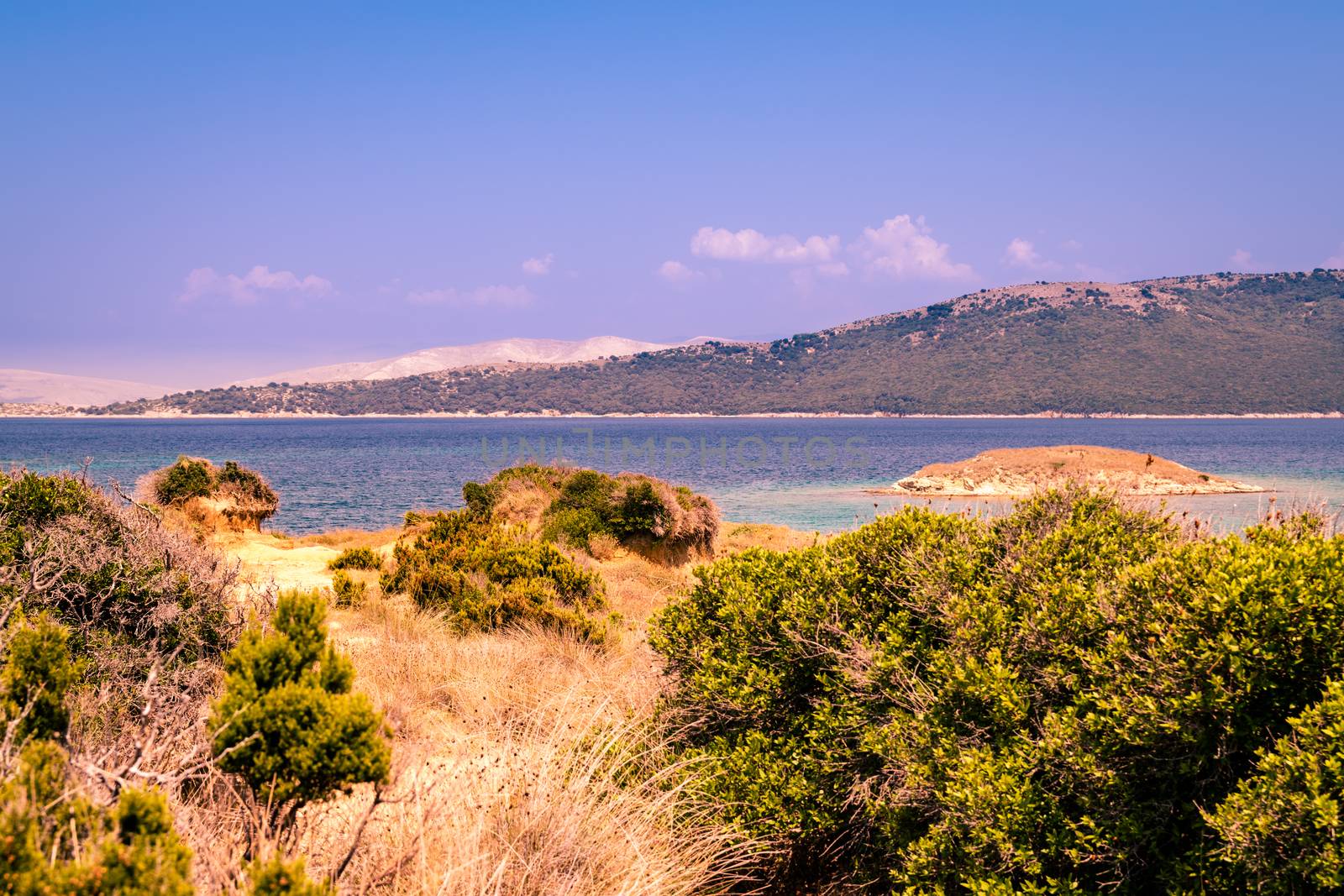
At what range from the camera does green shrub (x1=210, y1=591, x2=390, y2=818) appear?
2941 millimetres

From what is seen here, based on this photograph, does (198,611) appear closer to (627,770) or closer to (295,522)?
(627,770)

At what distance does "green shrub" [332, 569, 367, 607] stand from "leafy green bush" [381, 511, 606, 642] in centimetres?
35

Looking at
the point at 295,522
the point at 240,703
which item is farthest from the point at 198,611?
the point at 295,522

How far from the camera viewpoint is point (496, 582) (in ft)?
36.8

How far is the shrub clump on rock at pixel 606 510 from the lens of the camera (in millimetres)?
19453

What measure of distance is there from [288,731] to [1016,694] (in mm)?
2919

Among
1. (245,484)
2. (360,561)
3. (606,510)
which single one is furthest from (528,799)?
(245,484)

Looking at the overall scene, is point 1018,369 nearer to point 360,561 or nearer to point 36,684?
point 360,561

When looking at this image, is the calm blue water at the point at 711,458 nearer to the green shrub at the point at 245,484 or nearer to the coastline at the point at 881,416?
the coastline at the point at 881,416

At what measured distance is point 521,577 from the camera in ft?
36.6

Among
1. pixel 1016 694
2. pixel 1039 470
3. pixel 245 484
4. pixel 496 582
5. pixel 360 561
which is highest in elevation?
pixel 1016 694

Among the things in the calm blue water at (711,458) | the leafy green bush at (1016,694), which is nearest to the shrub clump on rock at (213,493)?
the calm blue water at (711,458)

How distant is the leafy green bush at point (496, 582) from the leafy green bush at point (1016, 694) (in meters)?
4.52

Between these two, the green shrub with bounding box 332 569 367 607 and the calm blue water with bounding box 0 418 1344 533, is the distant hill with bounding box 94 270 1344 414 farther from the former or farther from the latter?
the green shrub with bounding box 332 569 367 607
